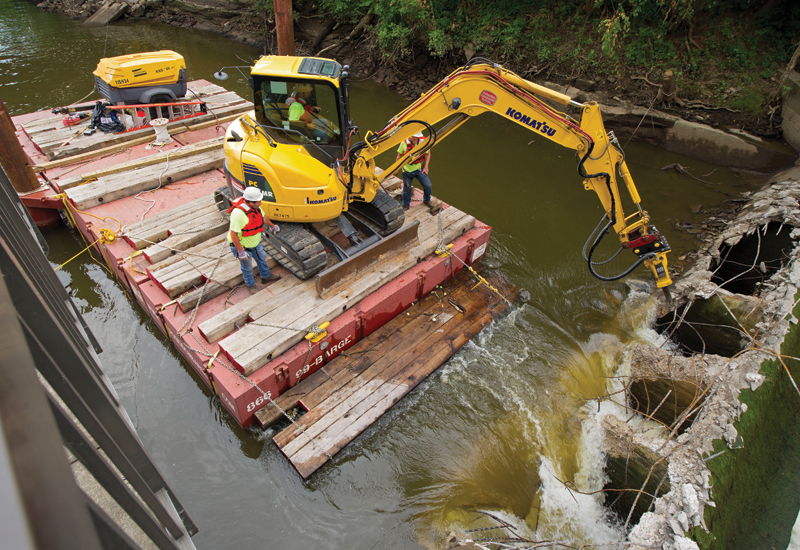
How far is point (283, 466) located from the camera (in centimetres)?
537

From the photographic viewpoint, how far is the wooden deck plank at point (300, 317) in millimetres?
5355

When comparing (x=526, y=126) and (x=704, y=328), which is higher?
(x=526, y=126)

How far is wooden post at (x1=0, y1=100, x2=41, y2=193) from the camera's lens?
6859 millimetres

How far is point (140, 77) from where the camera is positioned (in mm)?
8953

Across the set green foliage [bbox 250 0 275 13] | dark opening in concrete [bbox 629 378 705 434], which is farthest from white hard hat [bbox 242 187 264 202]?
green foliage [bbox 250 0 275 13]

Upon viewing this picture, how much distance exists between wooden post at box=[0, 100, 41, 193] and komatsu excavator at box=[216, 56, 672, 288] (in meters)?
3.60

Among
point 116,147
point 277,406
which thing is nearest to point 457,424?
point 277,406

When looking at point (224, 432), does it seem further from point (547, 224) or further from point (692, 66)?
point (692, 66)

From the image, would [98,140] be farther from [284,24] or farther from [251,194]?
[251,194]

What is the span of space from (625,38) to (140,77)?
489 inches

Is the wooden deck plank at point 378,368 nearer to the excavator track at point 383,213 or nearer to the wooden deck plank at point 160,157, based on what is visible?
the excavator track at point 383,213

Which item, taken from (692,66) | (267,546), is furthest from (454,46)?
(267,546)

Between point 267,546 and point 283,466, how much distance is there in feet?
2.80

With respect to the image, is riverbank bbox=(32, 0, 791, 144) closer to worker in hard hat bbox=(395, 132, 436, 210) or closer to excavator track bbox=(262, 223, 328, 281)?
worker in hard hat bbox=(395, 132, 436, 210)
